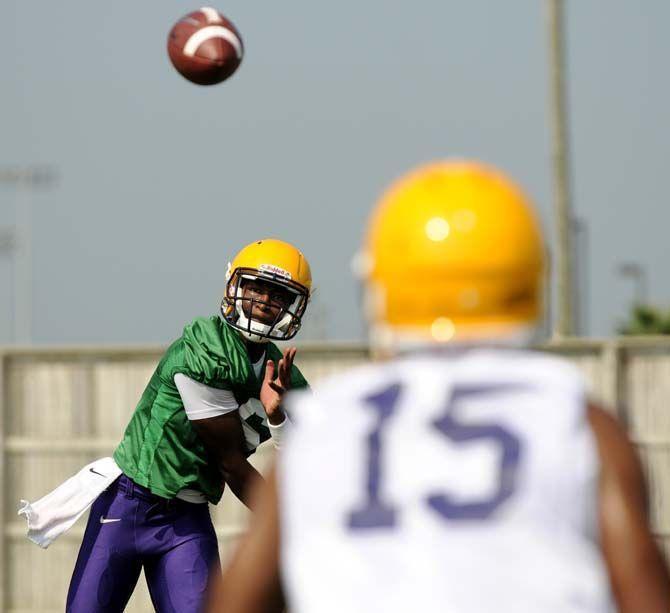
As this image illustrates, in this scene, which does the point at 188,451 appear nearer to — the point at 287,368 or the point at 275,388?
the point at 275,388

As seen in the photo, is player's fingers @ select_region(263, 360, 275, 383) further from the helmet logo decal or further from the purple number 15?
the purple number 15

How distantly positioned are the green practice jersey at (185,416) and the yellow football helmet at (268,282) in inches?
2.6

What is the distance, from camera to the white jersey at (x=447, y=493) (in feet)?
6.85

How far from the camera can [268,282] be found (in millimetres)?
5629

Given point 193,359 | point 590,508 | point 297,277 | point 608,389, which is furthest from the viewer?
point 608,389

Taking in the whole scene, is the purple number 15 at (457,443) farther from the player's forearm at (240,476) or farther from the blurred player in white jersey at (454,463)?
the player's forearm at (240,476)

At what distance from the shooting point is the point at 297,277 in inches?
224

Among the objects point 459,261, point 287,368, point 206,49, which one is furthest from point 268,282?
point 459,261

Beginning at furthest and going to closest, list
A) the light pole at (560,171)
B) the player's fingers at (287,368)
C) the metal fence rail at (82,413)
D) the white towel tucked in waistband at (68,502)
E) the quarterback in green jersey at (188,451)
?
the light pole at (560,171) → the metal fence rail at (82,413) → the white towel tucked in waistband at (68,502) → the quarterback in green jersey at (188,451) → the player's fingers at (287,368)

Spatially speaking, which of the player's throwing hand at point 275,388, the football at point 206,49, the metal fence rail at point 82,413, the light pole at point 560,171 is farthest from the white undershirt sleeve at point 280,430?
the light pole at point 560,171

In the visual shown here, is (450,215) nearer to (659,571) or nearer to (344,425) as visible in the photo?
(344,425)

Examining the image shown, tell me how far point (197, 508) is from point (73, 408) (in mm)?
5747

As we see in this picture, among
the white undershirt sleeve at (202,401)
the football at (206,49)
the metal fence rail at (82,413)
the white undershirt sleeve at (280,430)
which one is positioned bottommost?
the metal fence rail at (82,413)

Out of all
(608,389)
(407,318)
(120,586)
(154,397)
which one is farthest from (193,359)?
(608,389)
